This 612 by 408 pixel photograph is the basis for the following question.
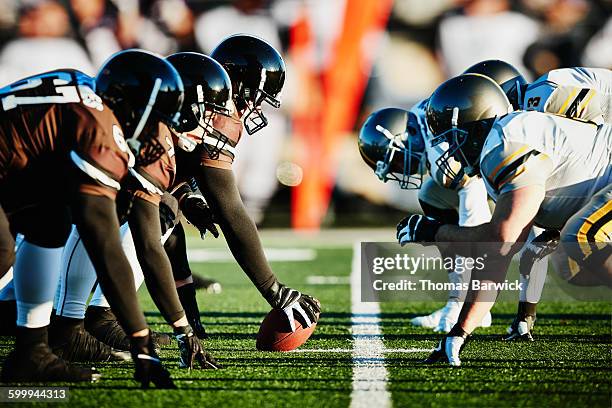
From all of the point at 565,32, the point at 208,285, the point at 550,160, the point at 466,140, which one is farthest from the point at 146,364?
the point at 565,32

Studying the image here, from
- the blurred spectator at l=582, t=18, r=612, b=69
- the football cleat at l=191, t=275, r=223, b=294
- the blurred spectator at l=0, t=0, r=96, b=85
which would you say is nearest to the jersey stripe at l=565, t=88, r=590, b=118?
the football cleat at l=191, t=275, r=223, b=294

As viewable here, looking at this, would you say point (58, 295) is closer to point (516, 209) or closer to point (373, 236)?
point (516, 209)

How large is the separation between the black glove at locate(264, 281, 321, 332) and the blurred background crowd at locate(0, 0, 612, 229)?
8.46 meters

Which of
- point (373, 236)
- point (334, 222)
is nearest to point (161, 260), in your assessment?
point (373, 236)

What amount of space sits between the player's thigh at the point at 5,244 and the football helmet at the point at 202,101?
0.86 meters

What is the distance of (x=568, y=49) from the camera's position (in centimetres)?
1263

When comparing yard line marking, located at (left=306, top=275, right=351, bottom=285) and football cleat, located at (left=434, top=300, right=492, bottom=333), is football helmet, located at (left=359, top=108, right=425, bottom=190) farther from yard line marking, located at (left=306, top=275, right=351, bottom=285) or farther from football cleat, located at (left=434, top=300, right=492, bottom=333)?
yard line marking, located at (left=306, top=275, right=351, bottom=285)

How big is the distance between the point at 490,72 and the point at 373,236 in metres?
7.18

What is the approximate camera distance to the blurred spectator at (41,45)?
13492mm

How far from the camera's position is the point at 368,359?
3.94m

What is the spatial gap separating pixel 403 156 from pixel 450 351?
1808 mm

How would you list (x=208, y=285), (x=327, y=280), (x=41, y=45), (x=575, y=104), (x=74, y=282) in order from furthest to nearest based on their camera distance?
(x=41, y=45) < (x=327, y=280) < (x=208, y=285) < (x=575, y=104) < (x=74, y=282)

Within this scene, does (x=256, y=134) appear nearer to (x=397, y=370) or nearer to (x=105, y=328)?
(x=105, y=328)

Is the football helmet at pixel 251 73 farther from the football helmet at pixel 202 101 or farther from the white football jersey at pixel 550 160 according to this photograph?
the white football jersey at pixel 550 160
